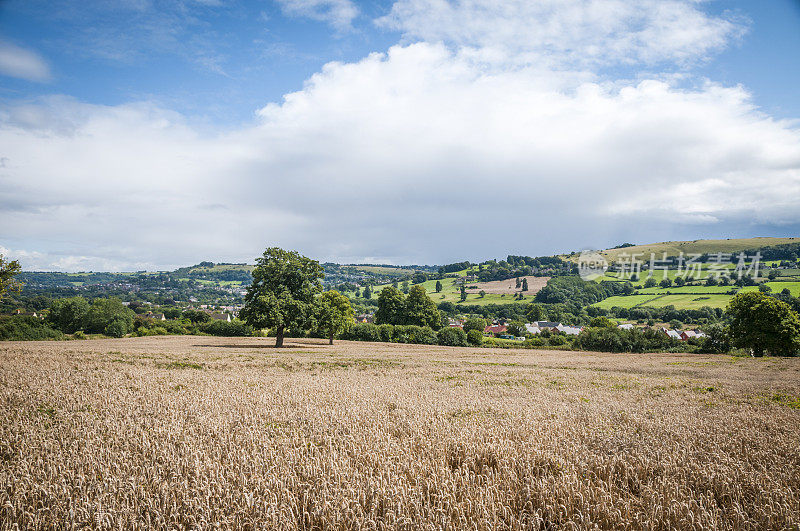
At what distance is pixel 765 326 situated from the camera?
153ft

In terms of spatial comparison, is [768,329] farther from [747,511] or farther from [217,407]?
[217,407]

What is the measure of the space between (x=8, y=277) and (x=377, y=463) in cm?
3947

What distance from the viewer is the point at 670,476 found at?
5.05 m

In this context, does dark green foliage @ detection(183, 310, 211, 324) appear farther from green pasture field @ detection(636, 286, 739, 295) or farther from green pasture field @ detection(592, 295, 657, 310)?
green pasture field @ detection(636, 286, 739, 295)

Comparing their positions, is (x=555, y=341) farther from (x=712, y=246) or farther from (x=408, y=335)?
(x=712, y=246)

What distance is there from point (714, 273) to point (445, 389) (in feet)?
570

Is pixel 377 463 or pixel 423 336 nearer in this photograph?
pixel 377 463

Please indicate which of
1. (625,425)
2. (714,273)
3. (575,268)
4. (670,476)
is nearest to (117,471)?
(670,476)

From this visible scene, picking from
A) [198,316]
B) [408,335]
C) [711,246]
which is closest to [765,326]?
[408,335]

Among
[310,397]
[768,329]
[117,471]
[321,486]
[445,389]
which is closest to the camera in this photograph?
[321,486]

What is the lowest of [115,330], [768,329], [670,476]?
[115,330]

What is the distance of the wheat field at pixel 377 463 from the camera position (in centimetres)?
374

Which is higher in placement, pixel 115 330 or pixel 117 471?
pixel 117 471

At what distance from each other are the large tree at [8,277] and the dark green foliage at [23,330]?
21.5m
